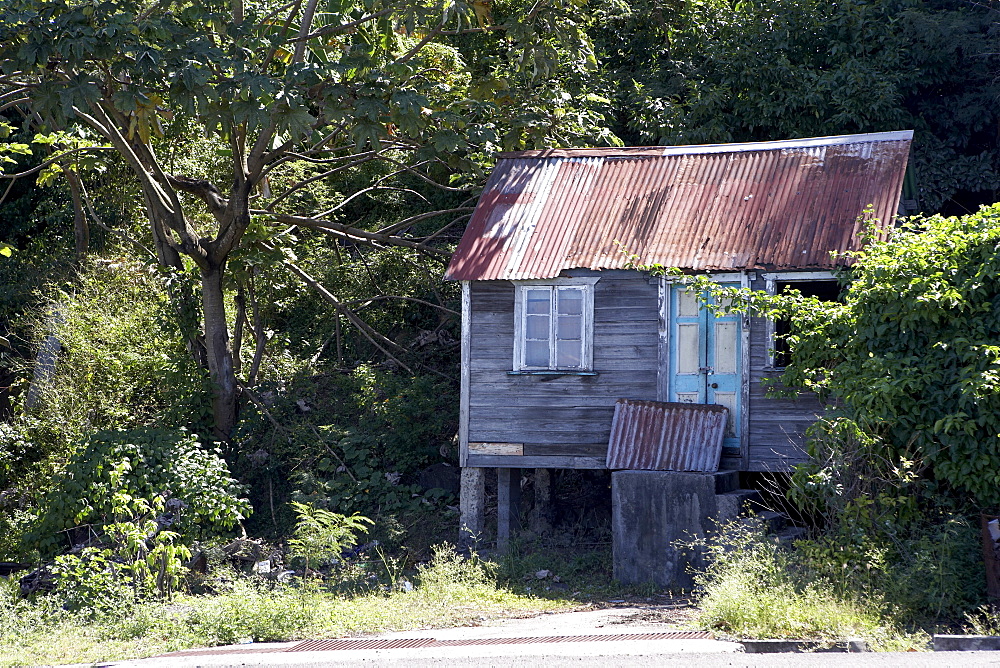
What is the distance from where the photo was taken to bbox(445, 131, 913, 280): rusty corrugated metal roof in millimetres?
12008

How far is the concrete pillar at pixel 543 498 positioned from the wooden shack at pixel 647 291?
0.92 m

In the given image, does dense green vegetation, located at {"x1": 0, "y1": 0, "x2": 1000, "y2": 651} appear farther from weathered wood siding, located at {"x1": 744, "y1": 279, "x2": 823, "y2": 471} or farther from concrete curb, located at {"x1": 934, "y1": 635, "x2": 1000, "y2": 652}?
concrete curb, located at {"x1": 934, "y1": 635, "x2": 1000, "y2": 652}

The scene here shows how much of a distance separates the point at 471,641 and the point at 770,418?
524 centimetres

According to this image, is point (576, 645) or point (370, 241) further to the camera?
point (370, 241)

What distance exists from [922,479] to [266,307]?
11.5 m

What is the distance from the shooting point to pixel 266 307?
1792 centimetres

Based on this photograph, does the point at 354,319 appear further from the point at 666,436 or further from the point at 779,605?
the point at 779,605

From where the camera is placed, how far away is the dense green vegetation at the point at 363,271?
396 inches

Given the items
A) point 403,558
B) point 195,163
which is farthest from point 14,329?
point 403,558

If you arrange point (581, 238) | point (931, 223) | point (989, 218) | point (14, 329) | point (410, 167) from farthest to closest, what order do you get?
point (14, 329), point (410, 167), point (581, 238), point (931, 223), point (989, 218)

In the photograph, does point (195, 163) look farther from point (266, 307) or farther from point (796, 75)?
point (796, 75)

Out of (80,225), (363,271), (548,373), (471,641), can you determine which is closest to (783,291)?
(548,373)

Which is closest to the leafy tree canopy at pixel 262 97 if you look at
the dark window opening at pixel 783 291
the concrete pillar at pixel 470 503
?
the concrete pillar at pixel 470 503

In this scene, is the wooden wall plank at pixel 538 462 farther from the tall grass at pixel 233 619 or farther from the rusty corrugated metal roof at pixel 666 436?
the tall grass at pixel 233 619
